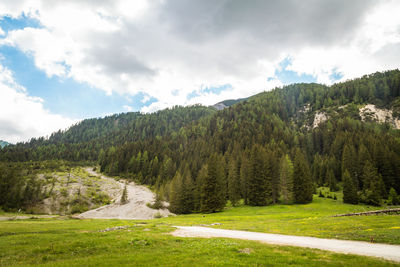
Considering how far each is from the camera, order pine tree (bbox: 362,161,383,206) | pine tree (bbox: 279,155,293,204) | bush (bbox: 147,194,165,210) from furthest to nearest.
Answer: pine tree (bbox: 279,155,293,204)
bush (bbox: 147,194,165,210)
pine tree (bbox: 362,161,383,206)

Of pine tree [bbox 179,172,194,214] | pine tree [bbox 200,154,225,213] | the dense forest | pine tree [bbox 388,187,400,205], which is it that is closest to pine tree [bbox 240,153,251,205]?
the dense forest

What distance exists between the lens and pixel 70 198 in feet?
258

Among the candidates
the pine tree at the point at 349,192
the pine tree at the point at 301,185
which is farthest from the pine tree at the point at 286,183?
the pine tree at the point at 349,192

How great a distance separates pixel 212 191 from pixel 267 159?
2814 cm

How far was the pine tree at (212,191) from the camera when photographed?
200 ft

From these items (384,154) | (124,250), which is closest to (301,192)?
(384,154)

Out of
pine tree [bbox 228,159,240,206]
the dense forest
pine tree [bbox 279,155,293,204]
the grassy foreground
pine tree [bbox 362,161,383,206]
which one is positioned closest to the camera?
the grassy foreground

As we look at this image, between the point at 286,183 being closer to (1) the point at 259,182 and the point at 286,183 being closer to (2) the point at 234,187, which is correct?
(1) the point at 259,182

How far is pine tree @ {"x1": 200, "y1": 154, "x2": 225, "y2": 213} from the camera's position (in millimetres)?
61000

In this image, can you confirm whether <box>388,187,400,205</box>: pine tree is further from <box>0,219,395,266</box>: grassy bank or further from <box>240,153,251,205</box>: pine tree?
<box>0,219,395,266</box>: grassy bank

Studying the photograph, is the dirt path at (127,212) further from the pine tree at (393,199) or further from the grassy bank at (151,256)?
Answer: the pine tree at (393,199)

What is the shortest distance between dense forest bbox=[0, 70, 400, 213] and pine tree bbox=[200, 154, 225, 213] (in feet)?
0.99

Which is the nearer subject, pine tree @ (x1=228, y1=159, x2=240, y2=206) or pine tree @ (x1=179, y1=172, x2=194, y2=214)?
pine tree @ (x1=179, y1=172, x2=194, y2=214)

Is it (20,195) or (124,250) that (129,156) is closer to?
(20,195)
